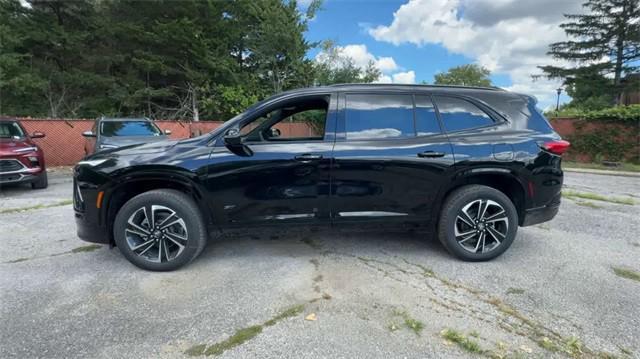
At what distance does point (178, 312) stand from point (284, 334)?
0.83 m

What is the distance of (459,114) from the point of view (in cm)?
313

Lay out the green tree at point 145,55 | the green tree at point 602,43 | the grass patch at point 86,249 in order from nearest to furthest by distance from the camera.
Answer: the grass patch at point 86,249
the green tree at point 145,55
the green tree at point 602,43

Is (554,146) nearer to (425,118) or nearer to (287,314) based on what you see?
(425,118)

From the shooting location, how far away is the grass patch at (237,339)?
193 centimetres

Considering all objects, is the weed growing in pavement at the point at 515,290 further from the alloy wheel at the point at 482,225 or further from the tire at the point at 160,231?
the tire at the point at 160,231

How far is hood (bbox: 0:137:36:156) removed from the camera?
5973 millimetres

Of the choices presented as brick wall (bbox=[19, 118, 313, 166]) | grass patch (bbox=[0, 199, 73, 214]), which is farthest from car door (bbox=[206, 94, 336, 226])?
brick wall (bbox=[19, 118, 313, 166])

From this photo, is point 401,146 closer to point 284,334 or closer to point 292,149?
point 292,149

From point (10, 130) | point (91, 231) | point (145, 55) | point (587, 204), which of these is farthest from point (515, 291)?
point (145, 55)

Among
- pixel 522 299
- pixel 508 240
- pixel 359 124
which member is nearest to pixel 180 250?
pixel 359 124

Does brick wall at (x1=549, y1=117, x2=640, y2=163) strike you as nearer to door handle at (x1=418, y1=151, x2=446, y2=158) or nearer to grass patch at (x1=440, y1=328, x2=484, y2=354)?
door handle at (x1=418, y1=151, x2=446, y2=158)

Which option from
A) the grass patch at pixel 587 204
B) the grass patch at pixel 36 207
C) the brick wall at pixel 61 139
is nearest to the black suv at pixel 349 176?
the grass patch at pixel 587 204

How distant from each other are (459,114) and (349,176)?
1.27 meters

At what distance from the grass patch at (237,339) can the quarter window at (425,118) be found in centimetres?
199
